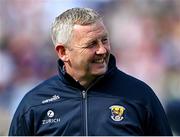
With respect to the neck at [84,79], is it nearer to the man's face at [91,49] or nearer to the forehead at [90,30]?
the man's face at [91,49]

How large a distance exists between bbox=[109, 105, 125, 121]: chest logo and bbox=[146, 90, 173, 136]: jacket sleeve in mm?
143

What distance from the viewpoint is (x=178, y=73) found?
572 cm

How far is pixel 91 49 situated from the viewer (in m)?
2.77

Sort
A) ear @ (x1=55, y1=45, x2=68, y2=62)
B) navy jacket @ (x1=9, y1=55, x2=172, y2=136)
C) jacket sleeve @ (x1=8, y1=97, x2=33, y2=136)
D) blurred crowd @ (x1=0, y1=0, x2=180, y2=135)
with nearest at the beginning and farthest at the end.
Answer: navy jacket @ (x1=9, y1=55, x2=172, y2=136), jacket sleeve @ (x1=8, y1=97, x2=33, y2=136), ear @ (x1=55, y1=45, x2=68, y2=62), blurred crowd @ (x1=0, y1=0, x2=180, y2=135)

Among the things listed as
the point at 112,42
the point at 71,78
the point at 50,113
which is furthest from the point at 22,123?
the point at 112,42

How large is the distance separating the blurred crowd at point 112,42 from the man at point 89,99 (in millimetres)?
2721

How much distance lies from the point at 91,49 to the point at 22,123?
0.55 meters

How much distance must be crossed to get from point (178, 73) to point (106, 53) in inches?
123

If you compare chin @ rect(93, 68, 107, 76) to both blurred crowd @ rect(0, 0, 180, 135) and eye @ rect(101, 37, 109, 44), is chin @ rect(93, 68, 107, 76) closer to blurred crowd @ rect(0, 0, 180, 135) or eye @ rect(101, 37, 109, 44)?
eye @ rect(101, 37, 109, 44)

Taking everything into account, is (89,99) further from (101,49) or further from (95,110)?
(101,49)

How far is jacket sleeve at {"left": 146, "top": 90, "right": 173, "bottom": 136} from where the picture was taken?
9.03 feet

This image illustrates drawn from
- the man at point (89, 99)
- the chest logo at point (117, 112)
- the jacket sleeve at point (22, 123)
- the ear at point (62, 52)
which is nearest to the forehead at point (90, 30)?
the man at point (89, 99)

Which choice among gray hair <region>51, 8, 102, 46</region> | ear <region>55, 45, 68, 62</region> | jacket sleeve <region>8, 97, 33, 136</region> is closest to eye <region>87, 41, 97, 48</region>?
gray hair <region>51, 8, 102, 46</region>

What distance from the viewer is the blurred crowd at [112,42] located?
564 centimetres
